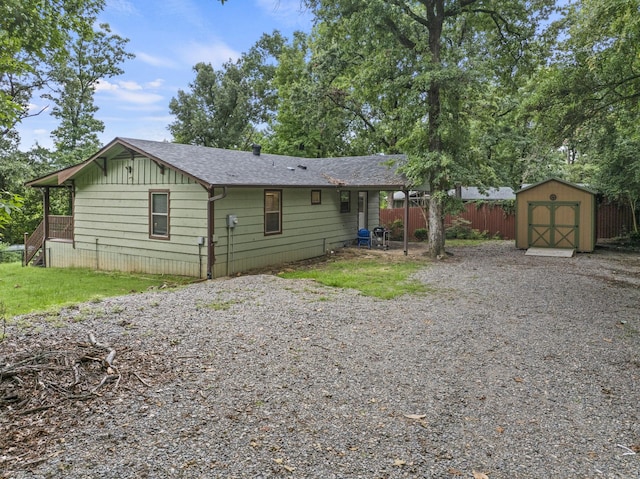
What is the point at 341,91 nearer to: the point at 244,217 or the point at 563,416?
the point at 244,217

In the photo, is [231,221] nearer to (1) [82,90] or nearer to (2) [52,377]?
(2) [52,377]

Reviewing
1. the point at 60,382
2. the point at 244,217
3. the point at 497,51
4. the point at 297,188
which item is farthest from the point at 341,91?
the point at 60,382

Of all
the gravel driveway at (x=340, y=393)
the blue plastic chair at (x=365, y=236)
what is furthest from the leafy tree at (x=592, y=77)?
the blue plastic chair at (x=365, y=236)

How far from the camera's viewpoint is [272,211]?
12406mm

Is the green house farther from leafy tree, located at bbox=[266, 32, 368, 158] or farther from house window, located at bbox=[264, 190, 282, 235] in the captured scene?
leafy tree, located at bbox=[266, 32, 368, 158]

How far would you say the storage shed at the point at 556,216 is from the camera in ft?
47.5

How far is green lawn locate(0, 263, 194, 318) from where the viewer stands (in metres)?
8.27

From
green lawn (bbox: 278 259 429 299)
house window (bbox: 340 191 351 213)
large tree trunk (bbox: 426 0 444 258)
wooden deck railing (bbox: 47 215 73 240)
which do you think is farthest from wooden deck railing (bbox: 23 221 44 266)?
large tree trunk (bbox: 426 0 444 258)

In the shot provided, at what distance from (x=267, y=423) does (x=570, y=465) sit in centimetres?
208

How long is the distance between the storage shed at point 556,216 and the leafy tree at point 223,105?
2040cm

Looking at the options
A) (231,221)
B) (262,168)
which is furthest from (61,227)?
Answer: (231,221)

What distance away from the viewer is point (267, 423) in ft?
11.0

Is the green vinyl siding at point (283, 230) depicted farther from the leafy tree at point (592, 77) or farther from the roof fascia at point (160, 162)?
the leafy tree at point (592, 77)

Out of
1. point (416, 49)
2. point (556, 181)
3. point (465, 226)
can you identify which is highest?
point (416, 49)
